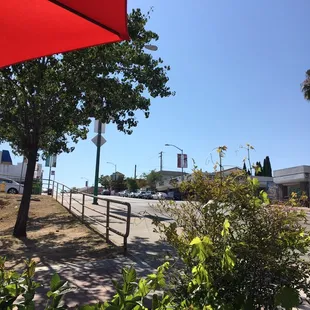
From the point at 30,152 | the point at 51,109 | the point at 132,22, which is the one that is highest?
the point at 132,22

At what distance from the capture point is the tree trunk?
9.91 m

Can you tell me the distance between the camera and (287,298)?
7.46ft

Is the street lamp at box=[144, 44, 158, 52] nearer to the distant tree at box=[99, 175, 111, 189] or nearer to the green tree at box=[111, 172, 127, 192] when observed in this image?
the green tree at box=[111, 172, 127, 192]

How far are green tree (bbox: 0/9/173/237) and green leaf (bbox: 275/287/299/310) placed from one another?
818 centimetres

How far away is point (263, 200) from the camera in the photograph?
8.94ft

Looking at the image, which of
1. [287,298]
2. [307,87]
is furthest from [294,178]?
[287,298]

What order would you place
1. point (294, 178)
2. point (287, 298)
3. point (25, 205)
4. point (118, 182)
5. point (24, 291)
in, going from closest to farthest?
1. point (287, 298)
2. point (24, 291)
3. point (25, 205)
4. point (294, 178)
5. point (118, 182)

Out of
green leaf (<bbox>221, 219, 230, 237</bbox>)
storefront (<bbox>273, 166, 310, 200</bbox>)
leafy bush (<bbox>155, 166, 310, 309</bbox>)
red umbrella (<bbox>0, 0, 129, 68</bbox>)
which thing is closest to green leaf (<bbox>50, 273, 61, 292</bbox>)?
leafy bush (<bbox>155, 166, 310, 309</bbox>)

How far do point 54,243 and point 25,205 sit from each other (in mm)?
1821

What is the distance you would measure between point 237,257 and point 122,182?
104 m

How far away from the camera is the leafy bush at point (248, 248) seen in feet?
8.07

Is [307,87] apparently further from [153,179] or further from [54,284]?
[153,179]

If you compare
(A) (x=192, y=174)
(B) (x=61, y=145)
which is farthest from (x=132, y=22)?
(A) (x=192, y=174)

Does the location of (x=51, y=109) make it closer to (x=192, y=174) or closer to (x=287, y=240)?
(x=192, y=174)
